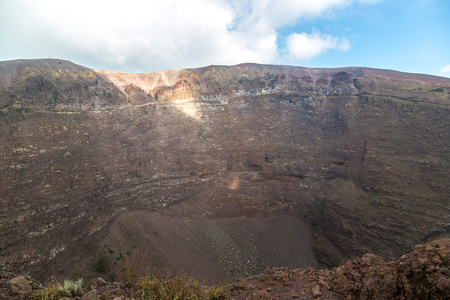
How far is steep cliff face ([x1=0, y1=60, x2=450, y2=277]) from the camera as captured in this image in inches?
620

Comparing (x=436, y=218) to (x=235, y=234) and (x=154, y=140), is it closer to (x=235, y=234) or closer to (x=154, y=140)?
(x=235, y=234)

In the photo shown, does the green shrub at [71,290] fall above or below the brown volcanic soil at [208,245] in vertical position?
above

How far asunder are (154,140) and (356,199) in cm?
2156

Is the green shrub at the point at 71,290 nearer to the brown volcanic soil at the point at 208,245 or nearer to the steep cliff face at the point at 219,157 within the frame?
the brown volcanic soil at the point at 208,245

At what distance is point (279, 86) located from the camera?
31125 millimetres

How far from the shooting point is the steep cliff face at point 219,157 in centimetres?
1576

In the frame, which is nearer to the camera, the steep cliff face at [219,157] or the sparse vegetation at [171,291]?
the sparse vegetation at [171,291]

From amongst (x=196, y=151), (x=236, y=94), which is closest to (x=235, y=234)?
(x=196, y=151)

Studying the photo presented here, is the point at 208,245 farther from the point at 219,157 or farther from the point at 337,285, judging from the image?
the point at 337,285

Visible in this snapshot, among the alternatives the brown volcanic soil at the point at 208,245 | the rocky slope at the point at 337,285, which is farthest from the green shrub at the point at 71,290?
the brown volcanic soil at the point at 208,245

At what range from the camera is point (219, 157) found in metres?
24.5

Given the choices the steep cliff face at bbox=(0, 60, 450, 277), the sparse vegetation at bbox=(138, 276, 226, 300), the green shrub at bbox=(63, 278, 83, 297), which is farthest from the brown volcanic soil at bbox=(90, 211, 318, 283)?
the green shrub at bbox=(63, 278, 83, 297)

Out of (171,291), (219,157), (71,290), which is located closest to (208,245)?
(219,157)

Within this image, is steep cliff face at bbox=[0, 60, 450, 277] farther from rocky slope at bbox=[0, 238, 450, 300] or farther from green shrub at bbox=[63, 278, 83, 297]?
green shrub at bbox=[63, 278, 83, 297]
